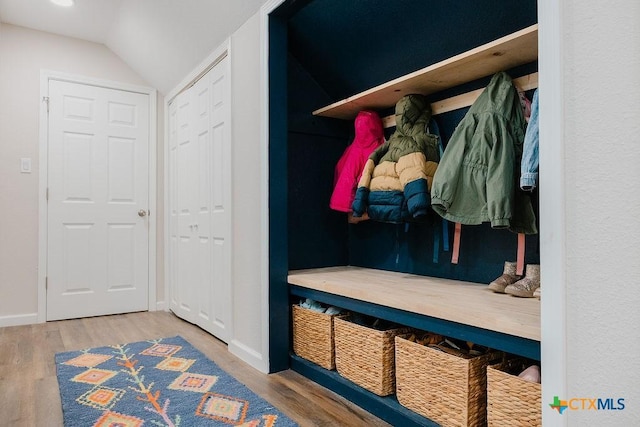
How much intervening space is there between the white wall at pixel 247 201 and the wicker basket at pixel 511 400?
4.00ft

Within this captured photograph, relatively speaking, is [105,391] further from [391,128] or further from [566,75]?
[566,75]

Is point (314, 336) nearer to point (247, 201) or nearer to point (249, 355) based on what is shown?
point (249, 355)

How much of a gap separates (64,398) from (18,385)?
380mm

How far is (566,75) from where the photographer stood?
980 mm

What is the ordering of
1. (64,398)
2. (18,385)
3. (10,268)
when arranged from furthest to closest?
(10,268)
(18,385)
(64,398)

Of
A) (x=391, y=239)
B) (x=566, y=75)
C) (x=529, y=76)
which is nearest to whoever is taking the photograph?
(x=566, y=75)

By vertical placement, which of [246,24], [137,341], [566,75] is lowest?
[137,341]

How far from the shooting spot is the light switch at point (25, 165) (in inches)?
130

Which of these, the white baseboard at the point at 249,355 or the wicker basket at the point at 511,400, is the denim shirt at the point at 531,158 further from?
the white baseboard at the point at 249,355

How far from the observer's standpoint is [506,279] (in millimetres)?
1600

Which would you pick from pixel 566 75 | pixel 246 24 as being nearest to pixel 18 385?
A: pixel 246 24

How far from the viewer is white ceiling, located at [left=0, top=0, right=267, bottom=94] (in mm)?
2574

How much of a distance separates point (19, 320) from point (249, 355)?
217 centimetres

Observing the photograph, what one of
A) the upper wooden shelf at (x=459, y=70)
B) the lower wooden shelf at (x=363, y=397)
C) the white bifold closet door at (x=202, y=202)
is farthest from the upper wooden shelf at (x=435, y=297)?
the upper wooden shelf at (x=459, y=70)
